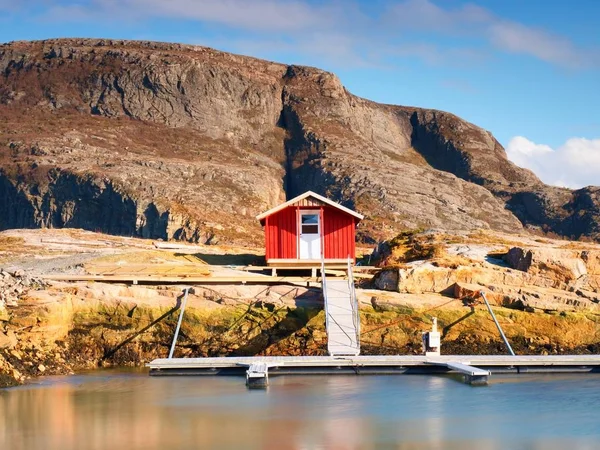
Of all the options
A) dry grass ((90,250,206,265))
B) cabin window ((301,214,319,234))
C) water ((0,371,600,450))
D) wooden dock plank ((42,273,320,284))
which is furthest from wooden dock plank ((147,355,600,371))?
dry grass ((90,250,206,265))

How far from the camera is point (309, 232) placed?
41.6m

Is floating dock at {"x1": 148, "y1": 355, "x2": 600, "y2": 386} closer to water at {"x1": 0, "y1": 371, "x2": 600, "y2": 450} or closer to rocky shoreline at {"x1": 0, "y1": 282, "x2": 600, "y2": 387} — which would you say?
water at {"x1": 0, "y1": 371, "x2": 600, "y2": 450}

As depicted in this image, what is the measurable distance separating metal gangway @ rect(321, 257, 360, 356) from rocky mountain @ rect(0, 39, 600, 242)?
171 ft

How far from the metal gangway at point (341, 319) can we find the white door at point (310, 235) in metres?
5.50

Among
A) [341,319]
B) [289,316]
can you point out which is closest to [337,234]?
[289,316]

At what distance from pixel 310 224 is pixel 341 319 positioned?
9.24m

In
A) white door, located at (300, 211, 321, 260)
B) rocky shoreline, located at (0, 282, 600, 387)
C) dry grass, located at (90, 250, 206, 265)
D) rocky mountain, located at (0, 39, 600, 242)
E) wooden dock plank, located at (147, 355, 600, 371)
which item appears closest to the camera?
wooden dock plank, located at (147, 355, 600, 371)

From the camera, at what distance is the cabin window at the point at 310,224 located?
41.6 m

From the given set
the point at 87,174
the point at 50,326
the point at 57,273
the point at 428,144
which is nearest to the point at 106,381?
the point at 50,326

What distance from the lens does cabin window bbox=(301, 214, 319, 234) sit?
41562 mm

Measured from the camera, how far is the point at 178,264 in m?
41.2

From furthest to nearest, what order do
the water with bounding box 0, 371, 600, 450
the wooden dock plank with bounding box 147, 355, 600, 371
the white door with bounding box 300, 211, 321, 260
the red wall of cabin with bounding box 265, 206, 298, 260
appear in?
the white door with bounding box 300, 211, 321, 260, the red wall of cabin with bounding box 265, 206, 298, 260, the wooden dock plank with bounding box 147, 355, 600, 371, the water with bounding box 0, 371, 600, 450

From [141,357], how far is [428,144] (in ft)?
407

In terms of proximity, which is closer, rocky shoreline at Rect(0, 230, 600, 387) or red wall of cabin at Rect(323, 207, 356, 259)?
rocky shoreline at Rect(0, 230, 600, 387)
